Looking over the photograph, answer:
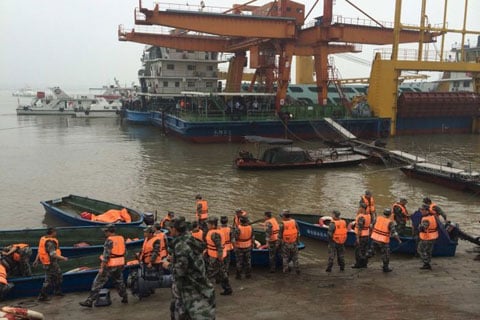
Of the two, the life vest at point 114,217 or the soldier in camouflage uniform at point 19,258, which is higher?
the soldier in camouflage uniform at point 19,258

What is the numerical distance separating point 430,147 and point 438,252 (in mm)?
25073

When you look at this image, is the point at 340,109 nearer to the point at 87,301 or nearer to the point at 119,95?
the point at 87,301

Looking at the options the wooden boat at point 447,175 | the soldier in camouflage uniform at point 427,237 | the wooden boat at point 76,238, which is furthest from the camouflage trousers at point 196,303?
the wooden boat at point 447,175

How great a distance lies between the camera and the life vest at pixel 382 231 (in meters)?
9.47

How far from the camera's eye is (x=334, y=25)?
35438mm

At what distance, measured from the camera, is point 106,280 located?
7879 mm

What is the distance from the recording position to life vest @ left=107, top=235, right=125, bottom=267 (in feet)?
25.8

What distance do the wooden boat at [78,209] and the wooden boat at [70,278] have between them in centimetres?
300

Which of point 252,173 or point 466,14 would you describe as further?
point 466,14

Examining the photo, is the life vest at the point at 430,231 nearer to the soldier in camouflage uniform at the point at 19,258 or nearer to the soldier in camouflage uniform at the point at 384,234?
the soldier in camouflage uniform at the point at 384,234

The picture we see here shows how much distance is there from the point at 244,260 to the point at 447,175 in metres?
13.9

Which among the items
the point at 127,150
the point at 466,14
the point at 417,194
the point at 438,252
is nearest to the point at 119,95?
the point at 127,150

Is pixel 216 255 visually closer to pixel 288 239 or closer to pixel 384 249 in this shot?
pixel 288 239

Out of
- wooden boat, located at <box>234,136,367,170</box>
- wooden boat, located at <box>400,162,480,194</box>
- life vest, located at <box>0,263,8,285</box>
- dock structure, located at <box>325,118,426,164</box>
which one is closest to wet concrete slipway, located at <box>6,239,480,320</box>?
life vest, located at <box>0,263,8,285</box>
